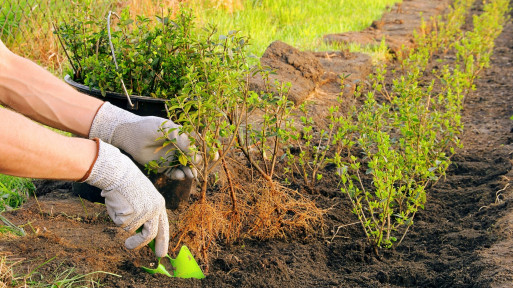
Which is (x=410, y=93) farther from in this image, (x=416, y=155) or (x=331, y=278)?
(x=331, y=278)

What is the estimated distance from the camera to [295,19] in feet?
22.5

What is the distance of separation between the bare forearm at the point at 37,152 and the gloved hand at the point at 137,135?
40cm

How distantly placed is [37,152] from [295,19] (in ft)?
17.8

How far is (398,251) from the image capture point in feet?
8.21

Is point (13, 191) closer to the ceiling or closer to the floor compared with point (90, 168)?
closer to the floor

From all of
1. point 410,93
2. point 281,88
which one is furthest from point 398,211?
point 281,88

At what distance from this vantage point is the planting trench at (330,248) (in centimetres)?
215

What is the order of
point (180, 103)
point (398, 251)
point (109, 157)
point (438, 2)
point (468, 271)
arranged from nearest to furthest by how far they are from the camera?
1. point (109, 157)
2. point (180, 103)
3. point (468, 271)
4. point (398, 251)
5. point (438, 2)

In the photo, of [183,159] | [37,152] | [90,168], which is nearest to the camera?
[37,152]

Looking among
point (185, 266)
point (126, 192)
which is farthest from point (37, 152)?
point (185, 266)

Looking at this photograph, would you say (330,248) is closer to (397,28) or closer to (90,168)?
(90,168)

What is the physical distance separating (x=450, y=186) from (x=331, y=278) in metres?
1.21

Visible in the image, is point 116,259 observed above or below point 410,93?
below

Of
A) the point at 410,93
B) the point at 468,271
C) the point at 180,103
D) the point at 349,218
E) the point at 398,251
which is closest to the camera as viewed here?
the point at 180,103
